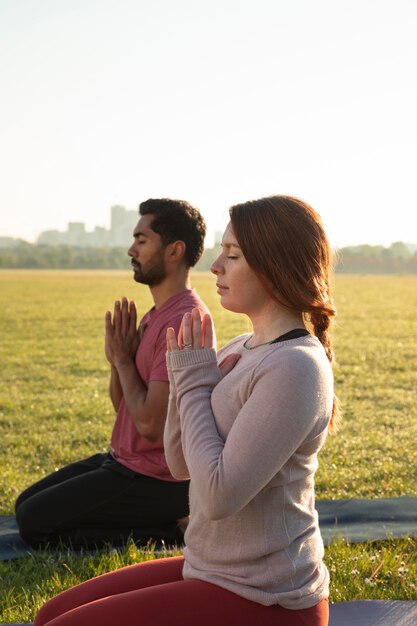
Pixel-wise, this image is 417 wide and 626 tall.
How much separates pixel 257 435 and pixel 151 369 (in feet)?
8.55

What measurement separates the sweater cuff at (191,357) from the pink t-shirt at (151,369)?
7.60 feet

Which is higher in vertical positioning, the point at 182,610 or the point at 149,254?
the point at 149,254

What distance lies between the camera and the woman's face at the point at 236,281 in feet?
8.16

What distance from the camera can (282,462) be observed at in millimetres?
2246

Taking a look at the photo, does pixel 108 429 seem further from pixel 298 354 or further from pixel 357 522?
pixel 298 354

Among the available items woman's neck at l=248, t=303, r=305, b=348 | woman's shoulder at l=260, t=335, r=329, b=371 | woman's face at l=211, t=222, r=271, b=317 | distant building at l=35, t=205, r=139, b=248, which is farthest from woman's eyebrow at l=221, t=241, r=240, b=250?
distant building at l=35, t=205, r=139, b=248

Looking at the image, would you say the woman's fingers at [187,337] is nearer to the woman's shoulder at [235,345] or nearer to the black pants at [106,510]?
the woman's shoulder at [235,345]

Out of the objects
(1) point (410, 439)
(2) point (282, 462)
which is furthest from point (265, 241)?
(1) point (410, 439)

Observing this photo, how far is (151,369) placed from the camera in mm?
4777

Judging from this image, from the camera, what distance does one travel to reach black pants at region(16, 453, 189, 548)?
490 centimetres

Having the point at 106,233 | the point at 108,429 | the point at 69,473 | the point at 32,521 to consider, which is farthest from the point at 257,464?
the point at 106,233

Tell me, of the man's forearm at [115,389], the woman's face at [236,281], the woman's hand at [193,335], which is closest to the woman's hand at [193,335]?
the woman's hand at [193,335]

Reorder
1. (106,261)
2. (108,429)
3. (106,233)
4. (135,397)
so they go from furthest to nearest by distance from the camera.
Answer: (106,233) → (106,261) → (108,429) → (135,397)

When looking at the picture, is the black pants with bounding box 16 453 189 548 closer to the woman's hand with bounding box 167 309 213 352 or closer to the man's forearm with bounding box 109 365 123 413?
the man's forearm with bounding box 109 365 123 413
